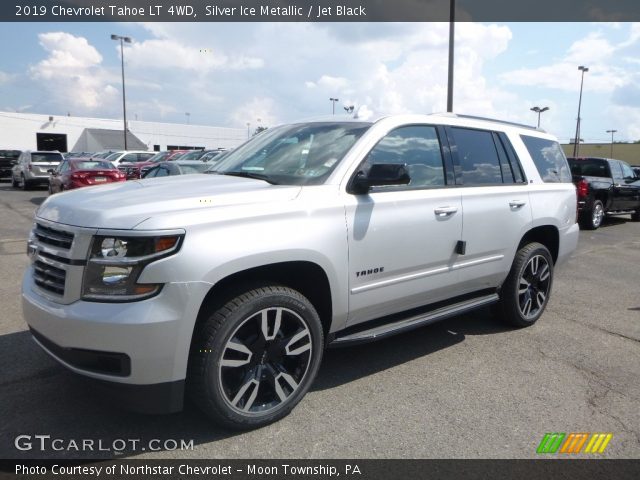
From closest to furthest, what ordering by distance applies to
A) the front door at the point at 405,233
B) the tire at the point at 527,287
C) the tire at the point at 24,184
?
the front door at the point at 405,233 < the tire at the point at 527,287 < the tire at the point at 24,184

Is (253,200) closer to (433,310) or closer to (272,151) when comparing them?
(272,151)

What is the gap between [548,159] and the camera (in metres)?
5.24

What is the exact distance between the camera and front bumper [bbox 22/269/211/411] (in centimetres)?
251

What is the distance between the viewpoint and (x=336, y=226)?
10.5ft

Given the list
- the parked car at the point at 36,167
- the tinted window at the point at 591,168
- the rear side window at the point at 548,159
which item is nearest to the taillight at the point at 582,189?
the tinted window at the point at 591,168

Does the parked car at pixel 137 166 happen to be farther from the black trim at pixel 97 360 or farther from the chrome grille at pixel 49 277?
the black trim at pixel 97 360

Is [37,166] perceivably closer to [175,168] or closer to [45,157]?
[45,157]

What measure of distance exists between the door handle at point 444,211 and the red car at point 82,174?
40.8 ft

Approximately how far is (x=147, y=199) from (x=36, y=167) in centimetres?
2170

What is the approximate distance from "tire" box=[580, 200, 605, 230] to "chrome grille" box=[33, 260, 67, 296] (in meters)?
13.1

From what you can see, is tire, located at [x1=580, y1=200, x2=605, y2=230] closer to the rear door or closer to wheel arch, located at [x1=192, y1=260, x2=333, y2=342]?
the rear door

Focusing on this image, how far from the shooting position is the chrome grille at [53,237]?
272 centimetres

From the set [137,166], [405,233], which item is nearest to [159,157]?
[137,166]

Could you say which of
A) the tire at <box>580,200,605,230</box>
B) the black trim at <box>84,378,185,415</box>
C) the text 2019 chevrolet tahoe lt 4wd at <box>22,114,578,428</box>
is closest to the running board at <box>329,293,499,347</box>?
A: the text 2019 chevrolet tahoe lt 4wd at <box>22,114,578,428</box>
